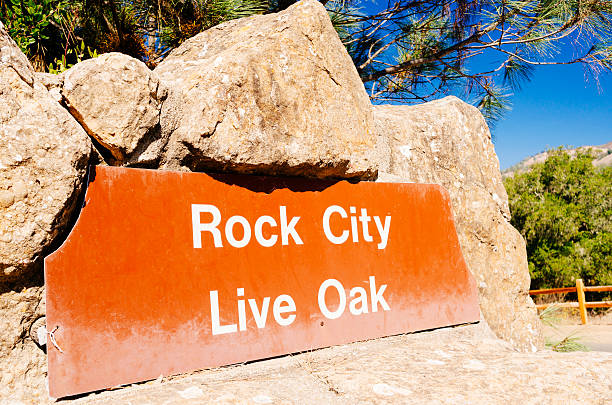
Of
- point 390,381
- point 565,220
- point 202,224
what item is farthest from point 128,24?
point 565,220

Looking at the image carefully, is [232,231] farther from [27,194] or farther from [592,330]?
[592,330]

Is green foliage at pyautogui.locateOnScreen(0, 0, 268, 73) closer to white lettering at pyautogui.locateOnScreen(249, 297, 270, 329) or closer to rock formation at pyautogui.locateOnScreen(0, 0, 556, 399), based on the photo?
rock formation at pyautogui.locateOnScreen(0, 0, 556, 399)

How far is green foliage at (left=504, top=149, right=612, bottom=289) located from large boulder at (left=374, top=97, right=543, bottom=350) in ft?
20.9

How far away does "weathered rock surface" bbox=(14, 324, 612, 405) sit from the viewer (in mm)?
1396

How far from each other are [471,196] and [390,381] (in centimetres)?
125

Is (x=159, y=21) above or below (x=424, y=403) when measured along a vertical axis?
above

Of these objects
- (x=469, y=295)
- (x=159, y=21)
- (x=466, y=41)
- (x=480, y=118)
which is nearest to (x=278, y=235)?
(x=469, y=295)

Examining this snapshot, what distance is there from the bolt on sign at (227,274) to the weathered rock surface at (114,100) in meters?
0.10

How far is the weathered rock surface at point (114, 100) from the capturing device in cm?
144

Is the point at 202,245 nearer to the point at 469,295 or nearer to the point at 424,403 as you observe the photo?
the point at 424,403

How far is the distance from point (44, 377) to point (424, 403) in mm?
1062

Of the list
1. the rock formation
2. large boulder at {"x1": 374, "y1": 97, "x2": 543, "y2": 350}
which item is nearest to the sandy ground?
large boulder at {"x1": 374, "y1": 97, "x2": 543, "y2": 350}

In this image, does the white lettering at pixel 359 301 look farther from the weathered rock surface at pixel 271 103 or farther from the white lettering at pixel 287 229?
the weathered rock surface at pixel 271 103

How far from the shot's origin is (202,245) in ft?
5.34
